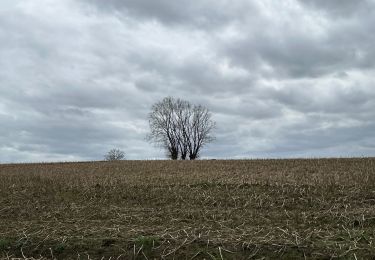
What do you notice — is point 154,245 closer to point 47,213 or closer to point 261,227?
point 261,227

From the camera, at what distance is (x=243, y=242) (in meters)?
9.44

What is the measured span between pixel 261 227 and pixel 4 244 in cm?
614

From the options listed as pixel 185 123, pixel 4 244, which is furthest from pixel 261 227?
pixel 185 123

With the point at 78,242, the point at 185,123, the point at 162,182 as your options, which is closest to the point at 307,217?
the point at 78,242

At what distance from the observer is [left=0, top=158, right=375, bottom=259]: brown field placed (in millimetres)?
9406

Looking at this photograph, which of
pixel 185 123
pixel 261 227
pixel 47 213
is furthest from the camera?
pixel 185 123

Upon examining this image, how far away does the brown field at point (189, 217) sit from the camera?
941 cm

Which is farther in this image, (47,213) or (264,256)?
(47,213)

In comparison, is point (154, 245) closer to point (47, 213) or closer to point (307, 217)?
point (307, 217)

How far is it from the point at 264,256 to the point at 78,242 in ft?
13.7

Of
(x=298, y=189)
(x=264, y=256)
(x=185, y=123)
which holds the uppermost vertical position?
(x=185, y=123)

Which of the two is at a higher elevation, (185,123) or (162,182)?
(185,123)

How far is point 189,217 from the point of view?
14180 millimetres

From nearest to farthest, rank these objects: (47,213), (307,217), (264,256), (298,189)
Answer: (264,256)
(307,217)
(47,213)
(298,189)
